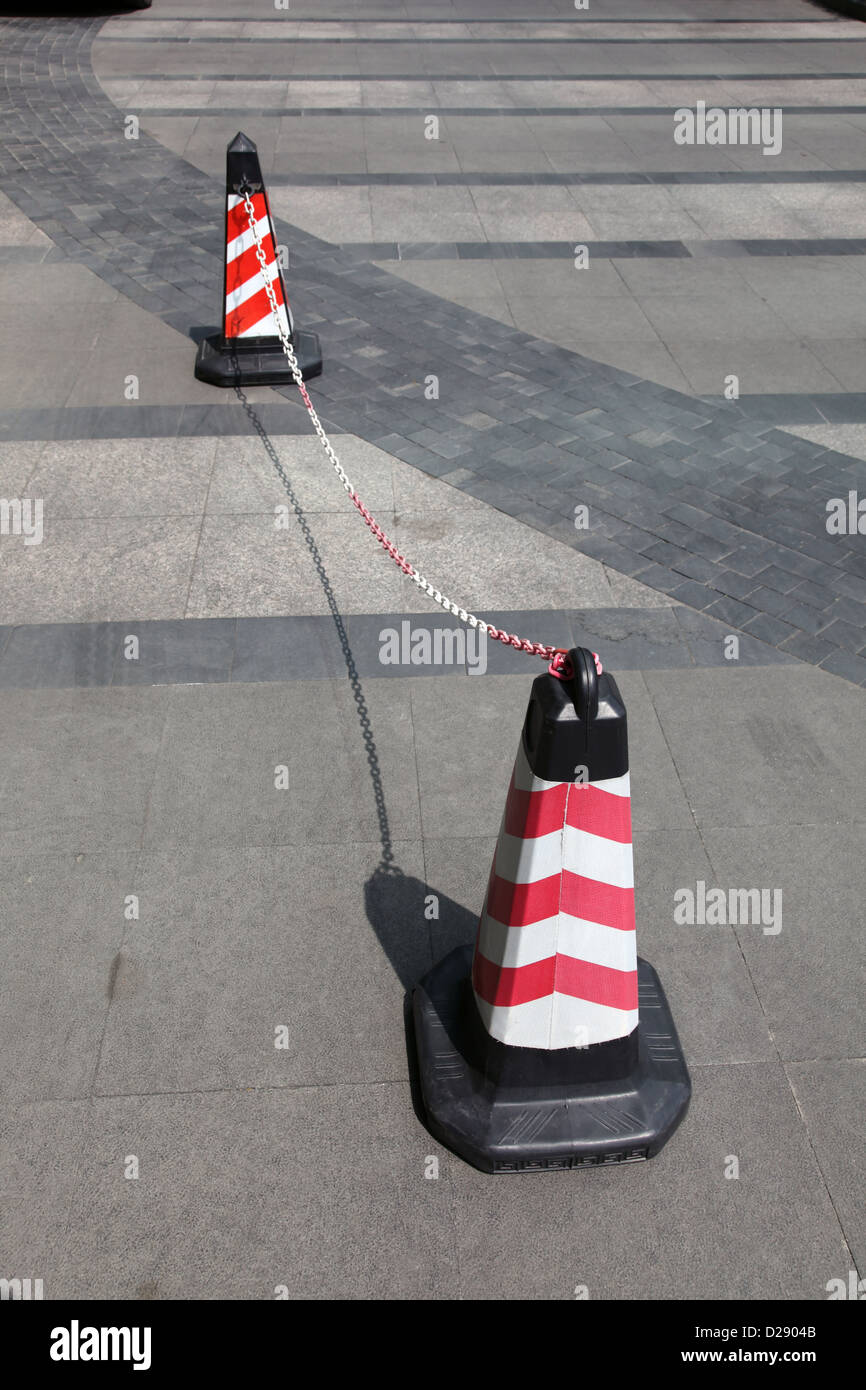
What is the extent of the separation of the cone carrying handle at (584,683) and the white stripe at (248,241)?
6.00m

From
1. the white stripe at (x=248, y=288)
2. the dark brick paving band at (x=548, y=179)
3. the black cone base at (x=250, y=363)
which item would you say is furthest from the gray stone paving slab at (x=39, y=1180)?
the dark brick paving band at (x=548, y=179)

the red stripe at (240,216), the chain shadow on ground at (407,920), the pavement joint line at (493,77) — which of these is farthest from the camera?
the pavement joint line at (493,77)

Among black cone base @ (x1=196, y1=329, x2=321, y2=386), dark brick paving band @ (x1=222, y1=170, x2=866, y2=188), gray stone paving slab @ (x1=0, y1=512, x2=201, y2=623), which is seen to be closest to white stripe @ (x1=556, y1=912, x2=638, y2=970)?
Answer: gray stone paving slab @ (x1=0, y1=512, x2=201, y2=623)

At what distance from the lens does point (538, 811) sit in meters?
3.27

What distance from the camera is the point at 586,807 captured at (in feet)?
10.6

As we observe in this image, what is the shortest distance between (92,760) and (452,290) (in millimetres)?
5881

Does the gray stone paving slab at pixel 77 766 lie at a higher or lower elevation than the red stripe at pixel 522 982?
lower

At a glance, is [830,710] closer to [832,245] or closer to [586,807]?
[586,807]

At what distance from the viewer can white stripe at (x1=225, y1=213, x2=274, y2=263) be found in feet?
26.3

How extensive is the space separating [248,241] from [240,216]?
0.17 metres

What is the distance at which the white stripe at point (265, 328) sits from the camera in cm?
805

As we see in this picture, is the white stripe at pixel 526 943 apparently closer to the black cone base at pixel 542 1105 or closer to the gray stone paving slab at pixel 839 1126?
the black cone base at pixel 542 1105

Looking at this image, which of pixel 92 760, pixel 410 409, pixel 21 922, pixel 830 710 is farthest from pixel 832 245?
pixel 21 922

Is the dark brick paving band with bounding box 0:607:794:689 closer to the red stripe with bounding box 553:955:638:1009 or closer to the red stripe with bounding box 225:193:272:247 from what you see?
the red stripe with bounding box 553:955:638:1009
